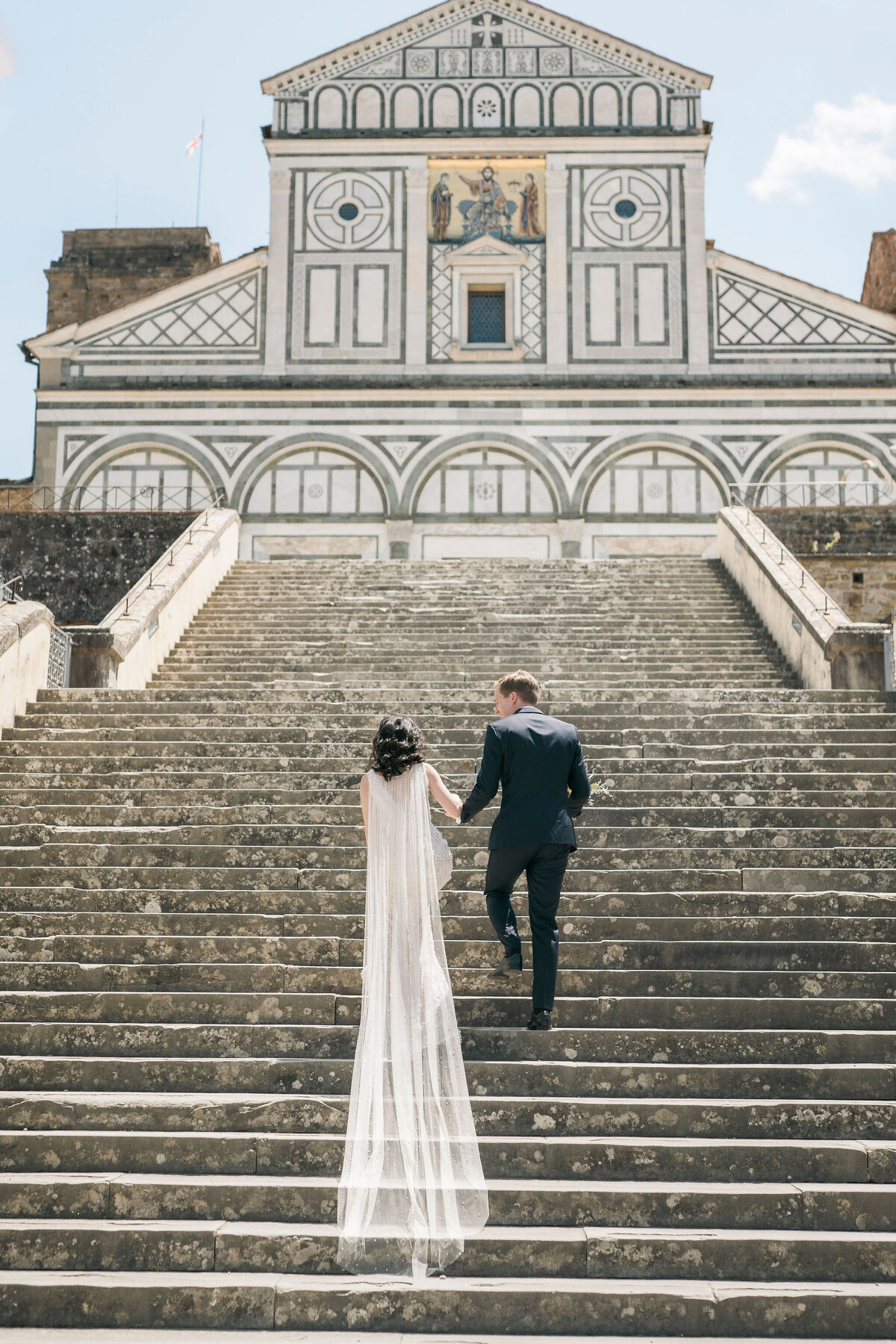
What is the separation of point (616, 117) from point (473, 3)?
11.4 feet

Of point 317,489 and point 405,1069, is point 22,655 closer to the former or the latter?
point 405,1069

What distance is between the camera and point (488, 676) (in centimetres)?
1125

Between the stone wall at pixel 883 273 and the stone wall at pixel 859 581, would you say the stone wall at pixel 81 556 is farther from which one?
the stone wall at pixel 883 273

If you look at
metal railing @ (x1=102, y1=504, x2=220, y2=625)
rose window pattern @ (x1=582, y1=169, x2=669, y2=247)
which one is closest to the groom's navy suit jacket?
metal railing @ (x1=102, y1=504, x2=220, y2=625)

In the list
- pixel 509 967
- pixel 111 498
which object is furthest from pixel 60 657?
pixel 111 498

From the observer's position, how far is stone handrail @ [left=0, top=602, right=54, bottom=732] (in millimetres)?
9625

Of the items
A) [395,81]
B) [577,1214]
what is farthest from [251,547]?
[577,1214]

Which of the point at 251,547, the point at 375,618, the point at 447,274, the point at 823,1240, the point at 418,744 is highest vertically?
the point at 447,274

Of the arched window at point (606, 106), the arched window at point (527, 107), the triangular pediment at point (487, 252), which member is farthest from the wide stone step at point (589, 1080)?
the arched window at point (606, 106)

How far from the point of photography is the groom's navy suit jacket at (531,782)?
18.8 ft

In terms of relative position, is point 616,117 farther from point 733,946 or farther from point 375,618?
point 733,946

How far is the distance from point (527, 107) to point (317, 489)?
27.9 ft

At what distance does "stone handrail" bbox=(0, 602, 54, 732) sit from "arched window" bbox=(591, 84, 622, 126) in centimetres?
1919

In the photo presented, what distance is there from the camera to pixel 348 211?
25781mm
